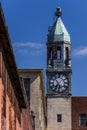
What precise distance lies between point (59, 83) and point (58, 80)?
0.45 m

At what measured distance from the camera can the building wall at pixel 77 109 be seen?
88812 millimetres

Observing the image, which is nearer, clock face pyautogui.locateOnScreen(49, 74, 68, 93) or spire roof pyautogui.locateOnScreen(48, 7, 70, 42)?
clock face pyautogui.locateOnScreen(49, 74, 68, 93)

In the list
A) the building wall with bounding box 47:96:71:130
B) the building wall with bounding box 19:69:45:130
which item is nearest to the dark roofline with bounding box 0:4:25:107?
the building wall with bounding box 19:69:45:130

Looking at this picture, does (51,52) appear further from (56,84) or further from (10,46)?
(10,46)


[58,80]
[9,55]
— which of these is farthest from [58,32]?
[9,55]

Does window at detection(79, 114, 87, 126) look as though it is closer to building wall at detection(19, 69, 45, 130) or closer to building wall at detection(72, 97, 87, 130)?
building wall at detection(72, 97, 87, 130)

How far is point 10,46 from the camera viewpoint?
877 inches

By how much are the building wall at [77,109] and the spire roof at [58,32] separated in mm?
7574

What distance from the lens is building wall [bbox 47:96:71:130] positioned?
3366 inches

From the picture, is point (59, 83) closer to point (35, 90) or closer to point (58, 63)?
point (58, 63)

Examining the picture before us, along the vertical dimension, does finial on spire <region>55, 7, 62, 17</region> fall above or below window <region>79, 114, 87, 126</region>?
above

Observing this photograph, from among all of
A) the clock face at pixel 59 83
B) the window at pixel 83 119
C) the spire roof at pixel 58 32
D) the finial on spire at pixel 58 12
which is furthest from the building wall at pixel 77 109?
the finial on spire at pixel 58 12

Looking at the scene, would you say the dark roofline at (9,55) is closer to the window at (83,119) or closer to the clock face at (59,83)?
the clock face at (59,83)

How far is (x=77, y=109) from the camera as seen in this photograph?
90.7 meters
